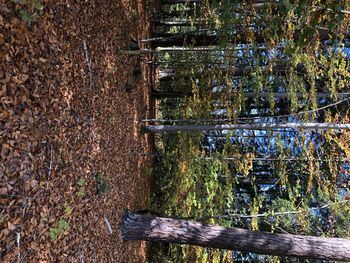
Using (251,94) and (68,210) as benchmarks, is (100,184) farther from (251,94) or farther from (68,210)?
(251,94)

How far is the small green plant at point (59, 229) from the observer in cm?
292

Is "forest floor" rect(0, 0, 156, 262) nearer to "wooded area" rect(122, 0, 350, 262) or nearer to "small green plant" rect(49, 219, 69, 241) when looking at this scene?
"small green plant" rect(49, 219, 69, 241)

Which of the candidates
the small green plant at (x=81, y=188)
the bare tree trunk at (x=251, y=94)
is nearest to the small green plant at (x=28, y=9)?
the small green plant at (x=81, y=188)

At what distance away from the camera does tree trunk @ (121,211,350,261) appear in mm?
4340

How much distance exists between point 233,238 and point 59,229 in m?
2.30

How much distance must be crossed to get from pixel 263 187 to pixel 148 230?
5.53m

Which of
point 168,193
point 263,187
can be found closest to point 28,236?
point 168,193

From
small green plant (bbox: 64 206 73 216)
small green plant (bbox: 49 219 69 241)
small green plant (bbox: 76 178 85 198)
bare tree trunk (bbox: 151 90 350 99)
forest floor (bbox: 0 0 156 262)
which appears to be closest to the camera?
forest floor (bbox: 0 0 156 262)

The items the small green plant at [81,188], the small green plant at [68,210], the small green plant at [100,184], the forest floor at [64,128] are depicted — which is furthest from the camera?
the small green plant at [100,184]

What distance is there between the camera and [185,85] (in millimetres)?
6672

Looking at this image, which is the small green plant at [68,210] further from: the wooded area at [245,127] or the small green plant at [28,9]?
the wooded area at [245,127]

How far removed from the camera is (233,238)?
4.49 m

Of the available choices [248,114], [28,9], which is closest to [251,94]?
[248,114]

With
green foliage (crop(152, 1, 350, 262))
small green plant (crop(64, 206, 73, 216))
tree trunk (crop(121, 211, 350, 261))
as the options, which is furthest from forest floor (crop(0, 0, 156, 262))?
green foliage (crop(152, 1, 350, 262))
